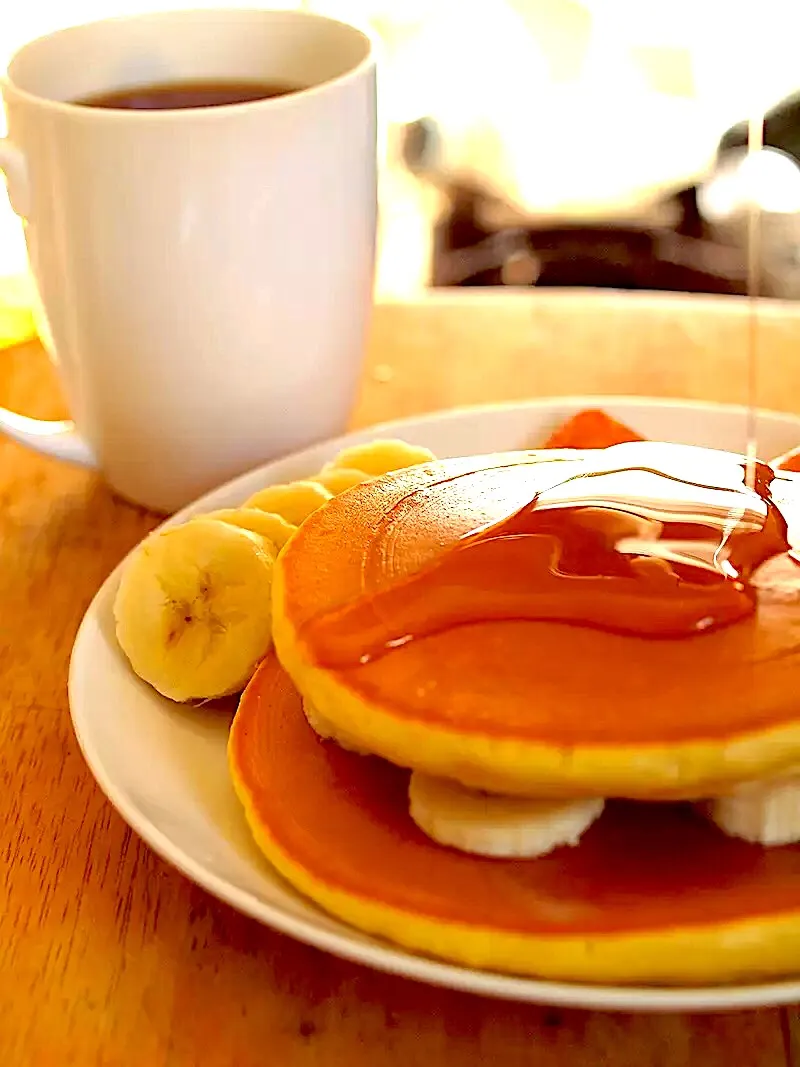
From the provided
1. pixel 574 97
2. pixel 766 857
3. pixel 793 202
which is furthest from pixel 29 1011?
pixel 574 97

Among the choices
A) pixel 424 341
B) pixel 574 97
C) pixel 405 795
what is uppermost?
pixel 405 795

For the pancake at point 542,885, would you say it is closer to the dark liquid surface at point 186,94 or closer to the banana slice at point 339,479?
the banana slice at point 339,479

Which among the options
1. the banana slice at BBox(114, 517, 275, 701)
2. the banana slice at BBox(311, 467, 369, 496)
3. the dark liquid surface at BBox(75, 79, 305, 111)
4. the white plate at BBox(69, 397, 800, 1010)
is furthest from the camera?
the dark liquid surface at BBox(75, 79, 305, 111)

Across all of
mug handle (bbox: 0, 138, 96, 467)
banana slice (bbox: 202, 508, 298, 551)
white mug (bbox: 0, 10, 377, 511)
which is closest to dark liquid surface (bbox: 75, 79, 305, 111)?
white mug (bbox: 0, 10, 377, 511)

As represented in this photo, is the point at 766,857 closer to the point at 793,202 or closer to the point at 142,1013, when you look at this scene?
the point at 142,1013

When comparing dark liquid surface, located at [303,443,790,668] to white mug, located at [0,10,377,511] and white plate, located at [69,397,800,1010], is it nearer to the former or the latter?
white plate, located at [69,397,800,1010]

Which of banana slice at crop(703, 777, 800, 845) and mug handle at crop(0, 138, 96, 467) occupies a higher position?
banana slice at crop(703, 777, 800, 845)

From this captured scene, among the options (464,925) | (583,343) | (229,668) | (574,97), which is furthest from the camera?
Result: (574,97)
